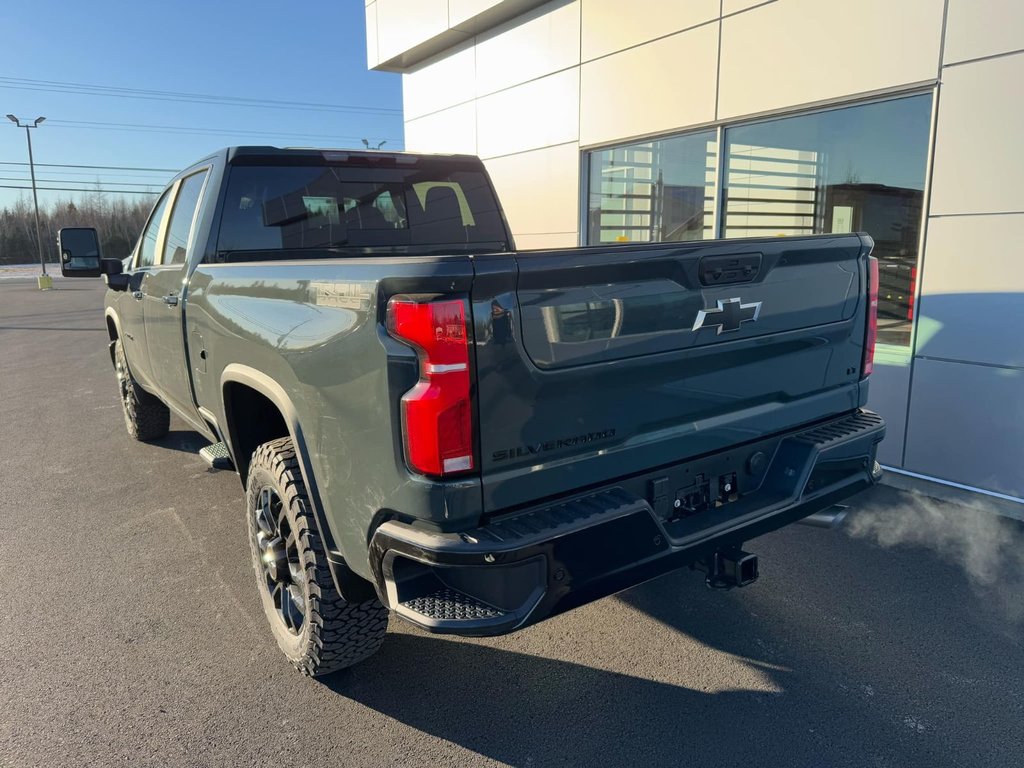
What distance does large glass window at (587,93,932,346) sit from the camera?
5320 millimetres

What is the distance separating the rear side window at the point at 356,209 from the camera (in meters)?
3.77

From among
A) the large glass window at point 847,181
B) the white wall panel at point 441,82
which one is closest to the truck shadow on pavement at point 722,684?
the large glass window at point 847,181

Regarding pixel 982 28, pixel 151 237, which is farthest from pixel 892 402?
pixel 151 237

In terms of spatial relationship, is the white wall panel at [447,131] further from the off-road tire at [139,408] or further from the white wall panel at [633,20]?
the off-road tire at [139,408]

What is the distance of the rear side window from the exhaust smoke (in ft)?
9.53

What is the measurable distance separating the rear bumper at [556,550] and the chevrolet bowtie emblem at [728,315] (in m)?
0.48

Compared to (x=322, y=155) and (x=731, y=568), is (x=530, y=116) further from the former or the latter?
(x=731, y=568)

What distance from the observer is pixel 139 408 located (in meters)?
5.96

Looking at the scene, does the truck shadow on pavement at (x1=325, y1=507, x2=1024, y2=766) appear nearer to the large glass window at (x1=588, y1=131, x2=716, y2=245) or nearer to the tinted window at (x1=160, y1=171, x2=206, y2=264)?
the tinted window at (x1=160, y1=171, x2=206, y2=264)

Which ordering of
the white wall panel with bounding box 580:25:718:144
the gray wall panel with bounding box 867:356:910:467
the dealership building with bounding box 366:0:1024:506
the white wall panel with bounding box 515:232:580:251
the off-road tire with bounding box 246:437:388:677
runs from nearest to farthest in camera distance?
the off-road tire with bounding box 246:437:388:677 < the dealership building with bounding box 366:0:1024:506 < the gray wall panel with bounding box 867:356:910:467 < the white wall panel with bounding box 580:25:718:144 < the white wall panel with bounding box 515:232:580:251

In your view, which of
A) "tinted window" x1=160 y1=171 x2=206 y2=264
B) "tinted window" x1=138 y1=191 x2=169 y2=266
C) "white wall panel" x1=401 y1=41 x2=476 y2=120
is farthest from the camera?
"white wall panel" x1=401 y1=41 x2=476 y2=120

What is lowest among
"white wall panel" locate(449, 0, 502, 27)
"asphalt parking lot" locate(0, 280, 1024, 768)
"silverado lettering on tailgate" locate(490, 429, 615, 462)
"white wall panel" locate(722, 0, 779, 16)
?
"asphalt parking lot" locate(0, 280, 1024, 768)

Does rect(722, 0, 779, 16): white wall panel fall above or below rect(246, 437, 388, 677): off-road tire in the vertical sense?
above

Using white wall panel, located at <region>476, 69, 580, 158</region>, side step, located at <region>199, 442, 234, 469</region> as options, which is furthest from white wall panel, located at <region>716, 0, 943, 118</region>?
side step, located at <region>199, 442, 234, 469</region>
